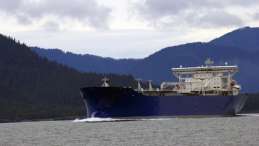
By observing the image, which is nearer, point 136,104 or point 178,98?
point 136,104

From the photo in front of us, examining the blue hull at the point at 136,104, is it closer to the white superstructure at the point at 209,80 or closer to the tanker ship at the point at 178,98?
the tanker ship at the point at 178,98

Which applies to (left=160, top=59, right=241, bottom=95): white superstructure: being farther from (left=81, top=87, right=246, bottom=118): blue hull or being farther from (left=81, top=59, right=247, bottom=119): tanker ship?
(left=81, top=87, right=246, bottom=118): blue hull

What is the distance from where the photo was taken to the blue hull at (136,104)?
428 ft

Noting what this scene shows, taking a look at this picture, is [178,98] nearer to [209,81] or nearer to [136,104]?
[136,104]

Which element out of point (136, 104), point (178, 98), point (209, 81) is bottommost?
point (136, 104)

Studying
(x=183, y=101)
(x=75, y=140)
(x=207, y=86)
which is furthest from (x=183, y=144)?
(x=207, y=86)

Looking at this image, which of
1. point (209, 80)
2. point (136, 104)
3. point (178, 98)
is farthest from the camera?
point (209, 80)

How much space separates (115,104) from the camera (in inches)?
5128

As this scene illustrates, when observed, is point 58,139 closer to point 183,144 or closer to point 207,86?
point 183,144

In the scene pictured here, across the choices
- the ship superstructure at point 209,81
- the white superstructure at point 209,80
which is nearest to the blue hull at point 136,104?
the ship superstructure at point 209,81

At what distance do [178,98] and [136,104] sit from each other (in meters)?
10.3

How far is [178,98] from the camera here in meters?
139

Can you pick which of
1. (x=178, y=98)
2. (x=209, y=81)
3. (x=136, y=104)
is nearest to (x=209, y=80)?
(x=209, y=81)

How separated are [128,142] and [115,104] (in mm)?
54618
